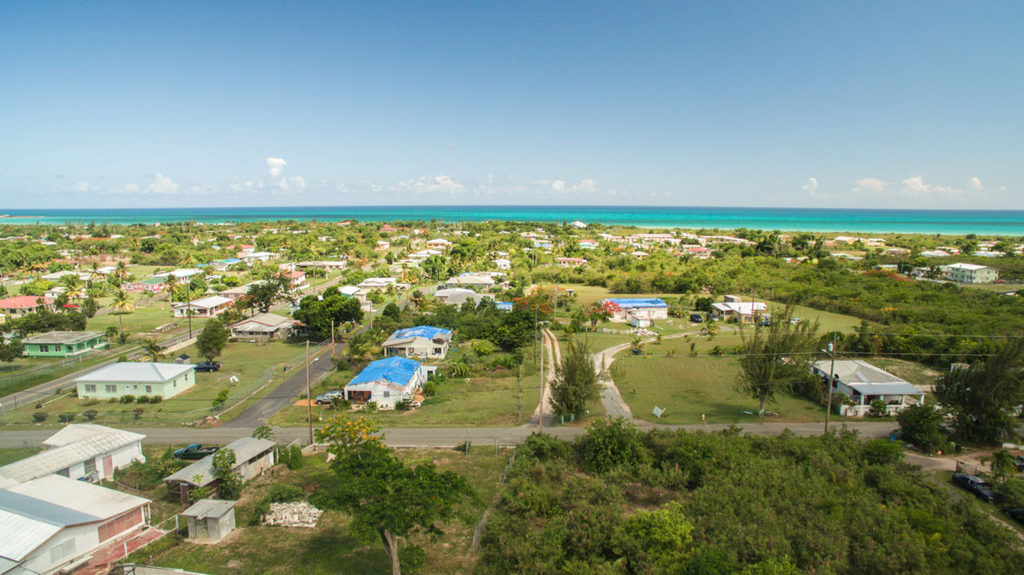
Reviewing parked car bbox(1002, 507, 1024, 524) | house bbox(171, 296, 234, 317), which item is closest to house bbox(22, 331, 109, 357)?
house bbox(171, 296, 234, 317)

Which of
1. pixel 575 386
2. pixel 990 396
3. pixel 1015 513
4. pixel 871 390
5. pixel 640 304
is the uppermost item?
pixel 640 304

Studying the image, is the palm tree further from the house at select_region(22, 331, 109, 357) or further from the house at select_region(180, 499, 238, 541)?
the house at select_region(180, 499, 238, 541)

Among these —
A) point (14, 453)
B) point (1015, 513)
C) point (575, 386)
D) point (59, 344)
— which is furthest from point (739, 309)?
point (59, 344)

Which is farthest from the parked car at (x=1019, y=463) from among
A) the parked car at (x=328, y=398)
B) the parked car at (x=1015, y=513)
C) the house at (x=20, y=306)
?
the house at (x=20, y=306)

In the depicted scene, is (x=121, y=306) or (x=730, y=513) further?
(x=121, y=306)

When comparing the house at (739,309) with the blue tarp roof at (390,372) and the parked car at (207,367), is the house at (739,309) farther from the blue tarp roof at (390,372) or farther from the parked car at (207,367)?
the parked car at (207,367)

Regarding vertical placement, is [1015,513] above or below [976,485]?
below

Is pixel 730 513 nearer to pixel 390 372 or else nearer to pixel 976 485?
pixel 976 485
